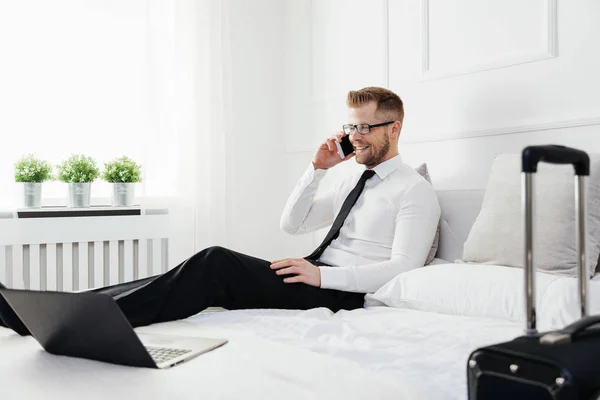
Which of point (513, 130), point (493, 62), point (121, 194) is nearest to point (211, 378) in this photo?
point (513, 130)

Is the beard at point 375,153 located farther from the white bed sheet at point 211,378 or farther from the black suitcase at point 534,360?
the black suitcase at point 534,360

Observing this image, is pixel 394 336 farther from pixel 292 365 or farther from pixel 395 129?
pixel 395 129

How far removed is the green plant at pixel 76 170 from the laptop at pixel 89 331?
1.74 m

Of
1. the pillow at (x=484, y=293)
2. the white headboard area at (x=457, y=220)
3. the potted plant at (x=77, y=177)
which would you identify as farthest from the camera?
the potted plant at (x=77, y=177)

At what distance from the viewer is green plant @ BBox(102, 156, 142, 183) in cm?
310

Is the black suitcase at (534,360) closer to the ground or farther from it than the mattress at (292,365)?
farther from it

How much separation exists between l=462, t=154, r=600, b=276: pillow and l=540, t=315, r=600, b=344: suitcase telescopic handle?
95cm

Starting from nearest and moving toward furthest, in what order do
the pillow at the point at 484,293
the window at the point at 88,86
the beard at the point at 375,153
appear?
the pillow at the point at 484,293, the beard at the point at 375,153, the window at the point at 88,86

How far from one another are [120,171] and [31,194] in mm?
418

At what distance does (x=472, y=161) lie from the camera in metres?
2.59

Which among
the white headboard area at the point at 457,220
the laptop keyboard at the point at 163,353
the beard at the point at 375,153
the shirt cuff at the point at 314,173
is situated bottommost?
the laptop keyboard at the point at 163,353

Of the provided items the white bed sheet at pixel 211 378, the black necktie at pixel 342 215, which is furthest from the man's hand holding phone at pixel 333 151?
the white bed sheet at pixel 211 378

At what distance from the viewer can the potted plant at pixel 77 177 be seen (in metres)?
2.97

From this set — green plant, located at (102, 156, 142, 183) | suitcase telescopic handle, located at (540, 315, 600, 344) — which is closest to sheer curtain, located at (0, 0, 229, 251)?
green plant, located at (102, 156, 142, 183)
